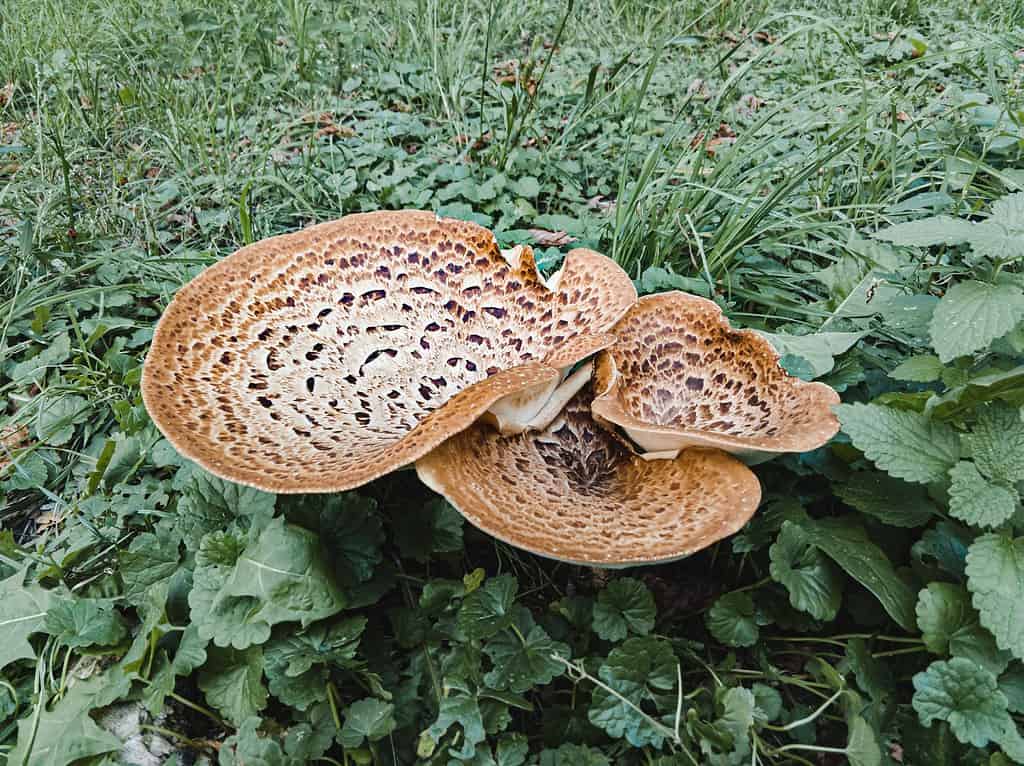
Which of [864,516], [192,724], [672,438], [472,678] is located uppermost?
[672,438]

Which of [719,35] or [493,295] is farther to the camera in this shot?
[719,35]

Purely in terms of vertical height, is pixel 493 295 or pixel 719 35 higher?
pixel 719 35

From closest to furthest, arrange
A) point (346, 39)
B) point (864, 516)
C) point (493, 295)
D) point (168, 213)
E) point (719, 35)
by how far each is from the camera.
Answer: point (864, 516)
point (493, 295)
point (168, 213)
point (346, 39)
point (719, 35)

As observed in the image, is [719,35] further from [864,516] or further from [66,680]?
[66,680]

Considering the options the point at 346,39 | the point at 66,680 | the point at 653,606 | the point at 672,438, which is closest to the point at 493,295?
the point at 672,438

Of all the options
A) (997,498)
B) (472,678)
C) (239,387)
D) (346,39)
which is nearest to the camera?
(997,498)

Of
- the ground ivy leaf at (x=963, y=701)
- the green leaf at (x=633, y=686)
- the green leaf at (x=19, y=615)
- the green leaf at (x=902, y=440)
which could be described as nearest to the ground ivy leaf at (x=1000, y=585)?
the ground ivy leaf at (x=963, y=701)

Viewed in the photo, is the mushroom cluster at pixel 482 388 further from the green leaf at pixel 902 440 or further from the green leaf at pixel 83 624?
the green leaf at pixel 83 624
